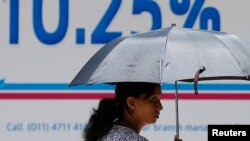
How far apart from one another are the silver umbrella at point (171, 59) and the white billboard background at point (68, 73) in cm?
149

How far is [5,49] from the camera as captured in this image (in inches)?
163

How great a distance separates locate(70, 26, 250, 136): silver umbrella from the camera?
92.7 inches

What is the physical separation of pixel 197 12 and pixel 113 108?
1.72m

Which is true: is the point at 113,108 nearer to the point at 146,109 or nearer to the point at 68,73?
the point at 146,109

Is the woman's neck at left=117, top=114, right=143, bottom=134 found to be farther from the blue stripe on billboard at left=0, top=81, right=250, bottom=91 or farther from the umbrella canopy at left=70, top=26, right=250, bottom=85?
the blue stripe on billboard at left=0, top=81, right=250, bottom=91

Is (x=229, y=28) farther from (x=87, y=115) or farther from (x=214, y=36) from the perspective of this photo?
(x=214, y=36)

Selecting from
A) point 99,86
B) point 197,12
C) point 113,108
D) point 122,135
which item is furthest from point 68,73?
point 122,135

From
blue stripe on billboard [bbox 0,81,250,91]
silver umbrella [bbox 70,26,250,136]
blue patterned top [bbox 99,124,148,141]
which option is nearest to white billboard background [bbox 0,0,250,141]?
blue stripe on billboard [bbox 0,81,250,91]

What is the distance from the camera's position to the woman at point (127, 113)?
8.09ft

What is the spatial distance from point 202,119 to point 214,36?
157 centimetres

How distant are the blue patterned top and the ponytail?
0.11 feet

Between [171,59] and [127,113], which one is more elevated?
[171,59]

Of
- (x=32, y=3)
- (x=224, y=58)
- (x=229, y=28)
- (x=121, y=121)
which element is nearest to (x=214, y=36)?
(x=224, y=58)

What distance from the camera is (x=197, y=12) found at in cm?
411
